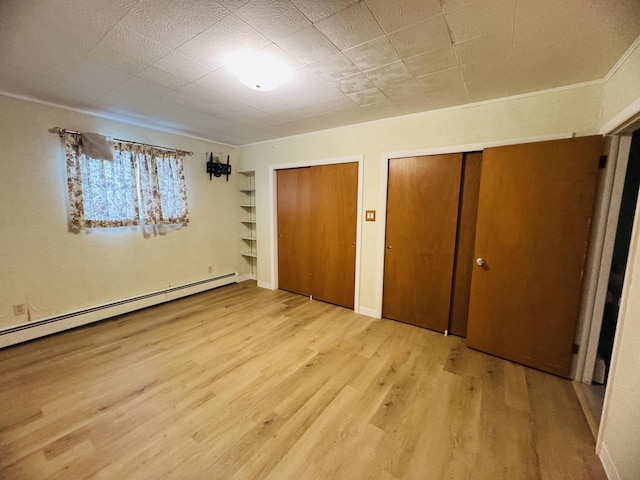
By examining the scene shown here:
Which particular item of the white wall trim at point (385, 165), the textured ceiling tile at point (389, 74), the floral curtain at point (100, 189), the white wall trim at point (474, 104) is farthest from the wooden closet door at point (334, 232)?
the floral curtain at point (100, 189)

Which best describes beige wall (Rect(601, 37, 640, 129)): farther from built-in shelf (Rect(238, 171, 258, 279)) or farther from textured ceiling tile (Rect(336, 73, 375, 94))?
built-in shelf (Rect(238, 171, 258, 279))

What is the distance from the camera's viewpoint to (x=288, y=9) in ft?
4.20

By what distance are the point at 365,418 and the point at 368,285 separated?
171cm

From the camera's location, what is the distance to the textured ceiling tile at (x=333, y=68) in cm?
173

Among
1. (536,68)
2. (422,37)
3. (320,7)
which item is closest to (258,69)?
(320,7)

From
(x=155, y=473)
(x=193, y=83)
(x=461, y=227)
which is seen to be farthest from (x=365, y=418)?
(x=193, y=83)

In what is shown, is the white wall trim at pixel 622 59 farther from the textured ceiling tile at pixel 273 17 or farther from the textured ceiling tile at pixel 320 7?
the textured ceiling tile at pixel 273 17

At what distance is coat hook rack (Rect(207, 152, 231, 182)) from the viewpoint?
3.99 m

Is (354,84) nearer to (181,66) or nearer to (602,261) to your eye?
(181,66)

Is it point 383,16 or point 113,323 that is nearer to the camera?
point 383,16

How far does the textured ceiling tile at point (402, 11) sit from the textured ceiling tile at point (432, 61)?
14.0 inches

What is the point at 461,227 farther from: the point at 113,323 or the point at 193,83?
the point at 113,323

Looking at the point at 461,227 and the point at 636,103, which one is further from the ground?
the point at 636,103

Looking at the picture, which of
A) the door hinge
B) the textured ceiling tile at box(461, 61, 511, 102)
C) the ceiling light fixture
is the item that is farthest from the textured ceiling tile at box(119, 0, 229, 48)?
the door hinge
